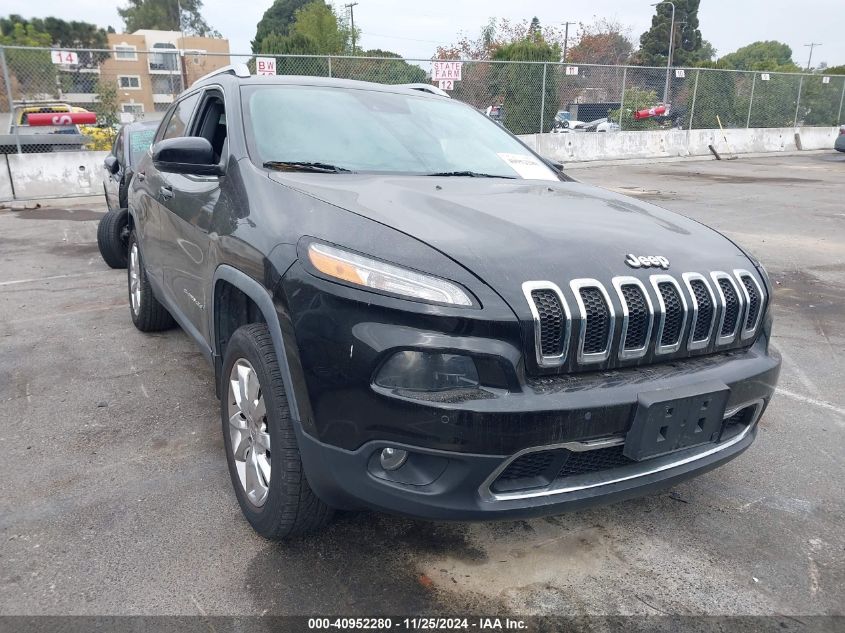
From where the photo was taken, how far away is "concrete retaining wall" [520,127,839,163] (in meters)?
18.5

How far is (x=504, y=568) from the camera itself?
2.42 m

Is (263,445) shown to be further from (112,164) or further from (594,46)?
(594,46)

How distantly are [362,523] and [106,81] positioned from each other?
1496 cm

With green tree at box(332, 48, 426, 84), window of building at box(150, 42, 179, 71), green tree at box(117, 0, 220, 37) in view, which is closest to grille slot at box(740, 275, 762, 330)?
window of building at box(150, 42, 179, 71)

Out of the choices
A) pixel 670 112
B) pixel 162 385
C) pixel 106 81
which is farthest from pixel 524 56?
pixel 162 385

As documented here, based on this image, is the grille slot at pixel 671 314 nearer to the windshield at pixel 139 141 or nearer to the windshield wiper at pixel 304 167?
the windshield wiper at pixel 304 167

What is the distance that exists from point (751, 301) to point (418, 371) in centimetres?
133

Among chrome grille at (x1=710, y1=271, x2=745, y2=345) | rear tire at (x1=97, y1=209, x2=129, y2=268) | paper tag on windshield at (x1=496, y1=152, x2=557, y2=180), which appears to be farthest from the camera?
rear tire at (x1=97, y1=209, x2=129, y2=268)

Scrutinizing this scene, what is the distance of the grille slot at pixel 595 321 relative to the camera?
2.12m

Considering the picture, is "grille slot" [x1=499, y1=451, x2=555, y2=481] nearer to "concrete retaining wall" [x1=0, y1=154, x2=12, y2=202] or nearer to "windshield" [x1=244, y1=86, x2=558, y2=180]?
"windshield" [x1=244, y1=86, x2=558, y2=180]

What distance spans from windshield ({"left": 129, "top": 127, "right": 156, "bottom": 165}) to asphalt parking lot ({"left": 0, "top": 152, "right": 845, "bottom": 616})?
3592 millimetres

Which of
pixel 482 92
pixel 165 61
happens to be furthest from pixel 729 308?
pixel 482 92

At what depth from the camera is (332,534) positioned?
2.60m

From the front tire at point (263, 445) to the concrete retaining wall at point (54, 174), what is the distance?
450 inches
